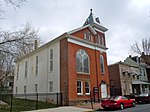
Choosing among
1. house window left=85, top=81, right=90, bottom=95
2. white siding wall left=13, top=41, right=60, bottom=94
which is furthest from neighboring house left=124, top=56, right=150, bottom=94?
white siding wall left=13, top=41, right=60, bottom=94

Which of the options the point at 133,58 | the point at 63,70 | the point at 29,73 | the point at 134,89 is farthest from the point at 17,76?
the point at 133,58

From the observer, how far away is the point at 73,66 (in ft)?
75.7

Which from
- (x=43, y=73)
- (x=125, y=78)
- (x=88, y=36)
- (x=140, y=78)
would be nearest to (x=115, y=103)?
(x=88, y=36)

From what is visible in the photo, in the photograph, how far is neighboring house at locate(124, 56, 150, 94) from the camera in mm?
39188

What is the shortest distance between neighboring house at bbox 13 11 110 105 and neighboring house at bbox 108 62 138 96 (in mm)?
6965

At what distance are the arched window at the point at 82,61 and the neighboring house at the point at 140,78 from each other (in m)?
17.3

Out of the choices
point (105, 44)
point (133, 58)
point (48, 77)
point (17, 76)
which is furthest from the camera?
point (133, 58)

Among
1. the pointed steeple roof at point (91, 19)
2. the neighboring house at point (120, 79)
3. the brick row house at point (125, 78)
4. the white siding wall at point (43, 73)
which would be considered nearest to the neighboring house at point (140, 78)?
the brick row house at point (125, 78)

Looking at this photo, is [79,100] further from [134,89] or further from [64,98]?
[134,89]

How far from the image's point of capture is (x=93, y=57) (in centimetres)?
2683

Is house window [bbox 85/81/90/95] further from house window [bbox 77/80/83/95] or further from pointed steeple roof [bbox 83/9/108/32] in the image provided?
pointed steeple roof [bbox 83/9/108/32]

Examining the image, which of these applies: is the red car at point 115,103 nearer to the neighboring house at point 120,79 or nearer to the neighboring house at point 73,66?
the neighboring house at point 73,66

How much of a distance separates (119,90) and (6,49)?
24750mm

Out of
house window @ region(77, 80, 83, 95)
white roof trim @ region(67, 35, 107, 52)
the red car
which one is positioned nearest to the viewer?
the red car
